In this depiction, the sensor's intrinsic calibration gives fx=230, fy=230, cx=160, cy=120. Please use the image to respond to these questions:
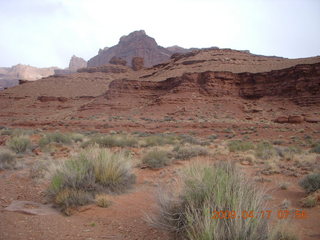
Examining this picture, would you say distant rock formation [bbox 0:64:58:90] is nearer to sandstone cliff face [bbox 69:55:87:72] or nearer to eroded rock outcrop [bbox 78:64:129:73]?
sandstone cliff face [bbox 69:55:87:72]

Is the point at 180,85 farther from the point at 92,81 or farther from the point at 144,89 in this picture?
the point at 92,81

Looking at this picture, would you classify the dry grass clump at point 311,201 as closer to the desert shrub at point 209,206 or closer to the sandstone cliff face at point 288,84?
the desert shrub at point 209,206

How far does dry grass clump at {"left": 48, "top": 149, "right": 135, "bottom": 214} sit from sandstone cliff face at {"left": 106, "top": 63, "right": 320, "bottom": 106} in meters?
34.4

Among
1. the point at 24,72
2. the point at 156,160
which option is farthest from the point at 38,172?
the point at 24,72

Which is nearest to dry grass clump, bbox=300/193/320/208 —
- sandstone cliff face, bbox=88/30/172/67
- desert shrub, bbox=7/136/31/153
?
desert shrub, bbox=7/136/31/153

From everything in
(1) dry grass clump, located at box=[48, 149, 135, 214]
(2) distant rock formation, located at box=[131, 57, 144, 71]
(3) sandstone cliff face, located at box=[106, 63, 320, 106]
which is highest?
(2) distant rock formation, located at box=[131, 57, 144, 71]

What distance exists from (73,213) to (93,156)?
1.45 meters

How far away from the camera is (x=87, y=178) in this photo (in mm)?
4461

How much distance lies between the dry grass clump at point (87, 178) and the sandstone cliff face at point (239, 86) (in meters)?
34.4

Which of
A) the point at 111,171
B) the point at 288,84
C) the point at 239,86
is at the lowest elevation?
the point at 111,171

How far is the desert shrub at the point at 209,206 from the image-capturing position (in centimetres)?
221

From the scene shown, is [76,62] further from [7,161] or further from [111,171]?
[111,171]

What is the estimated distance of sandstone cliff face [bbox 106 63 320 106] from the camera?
111 ft

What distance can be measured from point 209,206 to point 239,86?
40.5m
